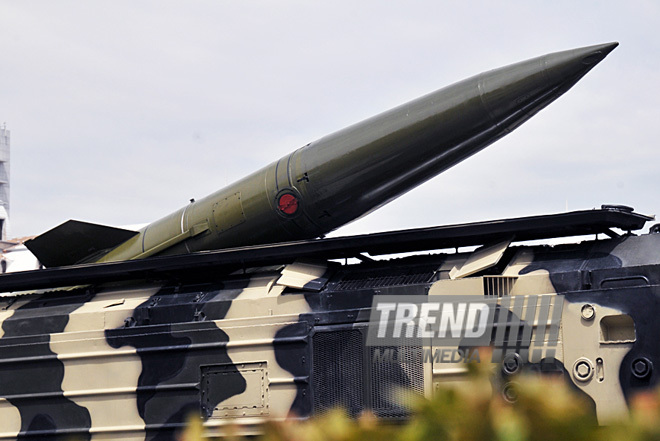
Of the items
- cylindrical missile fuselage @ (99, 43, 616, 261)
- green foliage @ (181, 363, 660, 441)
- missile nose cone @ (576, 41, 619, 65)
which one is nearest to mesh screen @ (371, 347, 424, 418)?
cylindrical missile fuselage @ (99, 43, 616, 261)

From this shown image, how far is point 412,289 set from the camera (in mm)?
7164

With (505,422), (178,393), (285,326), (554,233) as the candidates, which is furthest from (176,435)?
(505,422)

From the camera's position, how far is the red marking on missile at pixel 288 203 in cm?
870

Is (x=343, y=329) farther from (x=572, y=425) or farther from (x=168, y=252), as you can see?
(x=572, y=425)

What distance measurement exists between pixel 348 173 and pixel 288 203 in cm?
77

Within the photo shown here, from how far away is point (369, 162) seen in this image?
324 inches

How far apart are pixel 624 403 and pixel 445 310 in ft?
5.13

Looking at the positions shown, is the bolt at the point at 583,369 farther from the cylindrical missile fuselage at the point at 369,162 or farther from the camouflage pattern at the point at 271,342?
the cylindrical missile fuselage at the point at 369,162

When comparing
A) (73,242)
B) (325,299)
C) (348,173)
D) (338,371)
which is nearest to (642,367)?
(338,371)

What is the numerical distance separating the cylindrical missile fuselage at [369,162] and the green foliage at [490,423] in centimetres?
602

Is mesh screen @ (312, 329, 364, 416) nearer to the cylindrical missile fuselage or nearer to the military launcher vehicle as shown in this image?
the military launcher vehicle

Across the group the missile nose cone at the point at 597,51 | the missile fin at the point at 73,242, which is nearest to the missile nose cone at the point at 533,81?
the missile nose cone at the point at 597,51

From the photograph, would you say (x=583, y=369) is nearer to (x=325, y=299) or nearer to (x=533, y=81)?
(x=325, y=299)

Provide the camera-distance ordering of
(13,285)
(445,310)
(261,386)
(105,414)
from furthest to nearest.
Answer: (13,285), (105,414), (261,386), (445,310)
